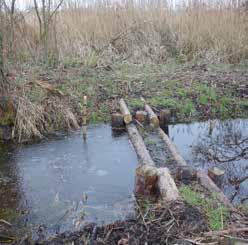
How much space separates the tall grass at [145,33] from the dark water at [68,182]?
481cm

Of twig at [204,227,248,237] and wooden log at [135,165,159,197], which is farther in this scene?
wooden log at [135,165,159,197]

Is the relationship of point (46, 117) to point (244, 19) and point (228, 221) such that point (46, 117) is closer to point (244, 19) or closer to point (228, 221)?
point (228, 221)

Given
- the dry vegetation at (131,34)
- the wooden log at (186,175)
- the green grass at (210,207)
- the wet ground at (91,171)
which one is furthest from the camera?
the dry vegetation at (131,34)

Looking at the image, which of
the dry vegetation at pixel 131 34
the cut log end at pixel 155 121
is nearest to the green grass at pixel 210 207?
the cut log end at pixel 155 121

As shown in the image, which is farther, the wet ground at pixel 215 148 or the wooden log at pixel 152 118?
the wooden log at pixel 152 118

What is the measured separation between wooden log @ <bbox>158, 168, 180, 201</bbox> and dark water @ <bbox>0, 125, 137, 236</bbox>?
1.53 ft

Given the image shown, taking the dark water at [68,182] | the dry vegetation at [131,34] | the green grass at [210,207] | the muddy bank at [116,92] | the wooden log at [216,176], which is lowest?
the dark water at [68,182]

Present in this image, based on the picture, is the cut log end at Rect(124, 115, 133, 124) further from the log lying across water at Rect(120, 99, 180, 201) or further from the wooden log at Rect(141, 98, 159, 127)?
the log lying across water at Rect(120, 99, 180, 201)

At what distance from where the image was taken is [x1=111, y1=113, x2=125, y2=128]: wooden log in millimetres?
6969

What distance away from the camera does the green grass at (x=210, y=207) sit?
3.34 m

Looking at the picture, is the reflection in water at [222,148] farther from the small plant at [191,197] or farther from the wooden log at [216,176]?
the small plant at [191,197]

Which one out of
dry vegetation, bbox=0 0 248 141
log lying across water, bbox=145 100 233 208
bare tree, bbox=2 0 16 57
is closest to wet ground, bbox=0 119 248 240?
log lying across water, bbox=145 100 233 208

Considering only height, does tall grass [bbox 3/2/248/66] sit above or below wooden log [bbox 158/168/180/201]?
above

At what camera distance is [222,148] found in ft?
20.5
